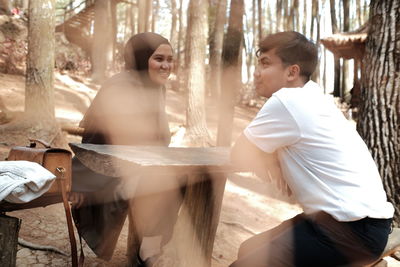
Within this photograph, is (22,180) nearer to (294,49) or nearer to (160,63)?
(294,49)

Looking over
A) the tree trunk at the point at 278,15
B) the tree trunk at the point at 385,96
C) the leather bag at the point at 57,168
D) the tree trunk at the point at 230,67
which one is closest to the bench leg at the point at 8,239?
the leather bag at the point at 57,168

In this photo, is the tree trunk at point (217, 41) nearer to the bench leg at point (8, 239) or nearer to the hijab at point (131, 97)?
the hijab at point (131, 97)

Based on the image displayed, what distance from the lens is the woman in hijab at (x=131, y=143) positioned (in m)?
2.61

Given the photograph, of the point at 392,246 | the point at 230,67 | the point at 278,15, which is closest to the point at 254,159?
the point at 392,246

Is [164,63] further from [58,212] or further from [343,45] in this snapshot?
[343,45]

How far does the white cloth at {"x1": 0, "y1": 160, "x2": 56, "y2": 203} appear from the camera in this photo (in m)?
1.79

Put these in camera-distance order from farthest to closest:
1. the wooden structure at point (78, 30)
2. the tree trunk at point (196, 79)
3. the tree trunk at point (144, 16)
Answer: the wooden structure at point (78, 30)
the tree trunk at point (144, 16)
the tree trunk at point (196, 79)

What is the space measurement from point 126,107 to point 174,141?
4793 millimetres

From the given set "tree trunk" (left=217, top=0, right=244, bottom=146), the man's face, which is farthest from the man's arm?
"tree trunk" (left=217, top=0, right=244, bottom=146)

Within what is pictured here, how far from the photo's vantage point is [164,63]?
3.21 metres

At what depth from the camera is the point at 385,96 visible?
12.7 ft

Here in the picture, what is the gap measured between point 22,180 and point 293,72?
1426 mm

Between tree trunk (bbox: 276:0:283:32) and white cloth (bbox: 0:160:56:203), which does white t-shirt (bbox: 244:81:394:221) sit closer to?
white cloth (bbox: 0:160:56:203)

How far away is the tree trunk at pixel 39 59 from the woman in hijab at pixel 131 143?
2.80 metres
